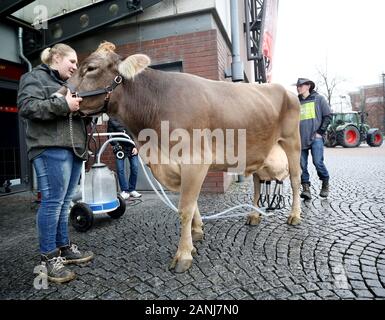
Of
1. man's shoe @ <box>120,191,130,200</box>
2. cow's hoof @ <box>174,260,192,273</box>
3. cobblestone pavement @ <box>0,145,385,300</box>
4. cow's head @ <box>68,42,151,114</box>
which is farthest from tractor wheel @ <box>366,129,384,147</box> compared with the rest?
cow's head @ <box>68,42,151,114</box>

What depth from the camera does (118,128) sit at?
5.74 m

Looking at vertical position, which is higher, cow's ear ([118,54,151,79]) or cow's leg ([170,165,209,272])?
cow's ear ([118,54,151,79])

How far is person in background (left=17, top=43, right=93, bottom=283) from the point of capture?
253cm

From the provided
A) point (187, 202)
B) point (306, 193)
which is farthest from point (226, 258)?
point (306, 193)

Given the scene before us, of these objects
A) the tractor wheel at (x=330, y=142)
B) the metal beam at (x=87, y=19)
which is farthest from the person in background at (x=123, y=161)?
the tractor wheel at (x=330, y=142)

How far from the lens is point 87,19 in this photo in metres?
6.36

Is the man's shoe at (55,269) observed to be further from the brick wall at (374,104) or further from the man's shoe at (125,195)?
the brick wall at (374,104)

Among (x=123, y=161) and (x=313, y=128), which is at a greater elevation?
(x=313, y=128)

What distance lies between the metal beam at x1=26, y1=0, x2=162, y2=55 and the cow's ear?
383cm

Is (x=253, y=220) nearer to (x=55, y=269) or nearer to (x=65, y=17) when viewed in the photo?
(x=55, y=269)

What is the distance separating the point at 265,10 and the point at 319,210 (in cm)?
756

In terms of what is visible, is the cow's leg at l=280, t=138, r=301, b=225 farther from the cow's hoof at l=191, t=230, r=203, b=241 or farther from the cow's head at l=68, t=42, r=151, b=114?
the cow's head at l=68, t=42, r=151, b=114

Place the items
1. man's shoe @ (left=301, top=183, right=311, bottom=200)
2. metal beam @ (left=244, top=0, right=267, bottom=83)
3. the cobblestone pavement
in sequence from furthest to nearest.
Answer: metal beam @ (left=244, top=0, right=267, bottom=83), man's shoe @ (left=301, top=183, right=311, bottom=200), the cobblestone pavement

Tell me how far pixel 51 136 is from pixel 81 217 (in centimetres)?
167
